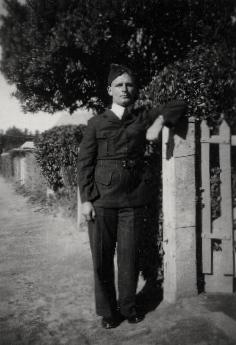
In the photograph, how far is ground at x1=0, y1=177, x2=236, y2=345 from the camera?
8.56 feet

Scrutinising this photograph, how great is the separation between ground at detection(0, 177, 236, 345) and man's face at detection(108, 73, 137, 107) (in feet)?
6.42

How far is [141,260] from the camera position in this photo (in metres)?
3.62

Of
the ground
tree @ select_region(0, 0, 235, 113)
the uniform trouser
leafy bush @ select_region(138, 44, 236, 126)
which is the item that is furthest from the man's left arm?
tree @ select_region(0, 0, 235, 113)

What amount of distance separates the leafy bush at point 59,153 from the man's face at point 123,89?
5473mm

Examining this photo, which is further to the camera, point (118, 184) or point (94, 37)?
point (94, 37)

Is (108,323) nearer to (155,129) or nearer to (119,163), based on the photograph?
(119,163)

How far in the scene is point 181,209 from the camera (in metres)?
3.10

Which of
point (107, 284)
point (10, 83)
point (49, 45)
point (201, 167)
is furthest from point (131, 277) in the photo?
point (10, 83)

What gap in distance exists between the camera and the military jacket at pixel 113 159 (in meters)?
2.75

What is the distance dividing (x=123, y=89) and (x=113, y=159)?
62 centimetres

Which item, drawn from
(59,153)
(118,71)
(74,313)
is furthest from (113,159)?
(59,153)

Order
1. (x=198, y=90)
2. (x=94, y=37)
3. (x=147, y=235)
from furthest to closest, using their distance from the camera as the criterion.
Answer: (x=94, y=37) → (x=198, y=90) → (x=147, y=235)

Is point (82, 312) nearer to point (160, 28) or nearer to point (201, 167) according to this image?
point (201, 167)

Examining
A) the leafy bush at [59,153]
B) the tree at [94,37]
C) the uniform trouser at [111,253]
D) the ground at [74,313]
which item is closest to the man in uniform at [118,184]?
the uniform trouser at [111,253]
